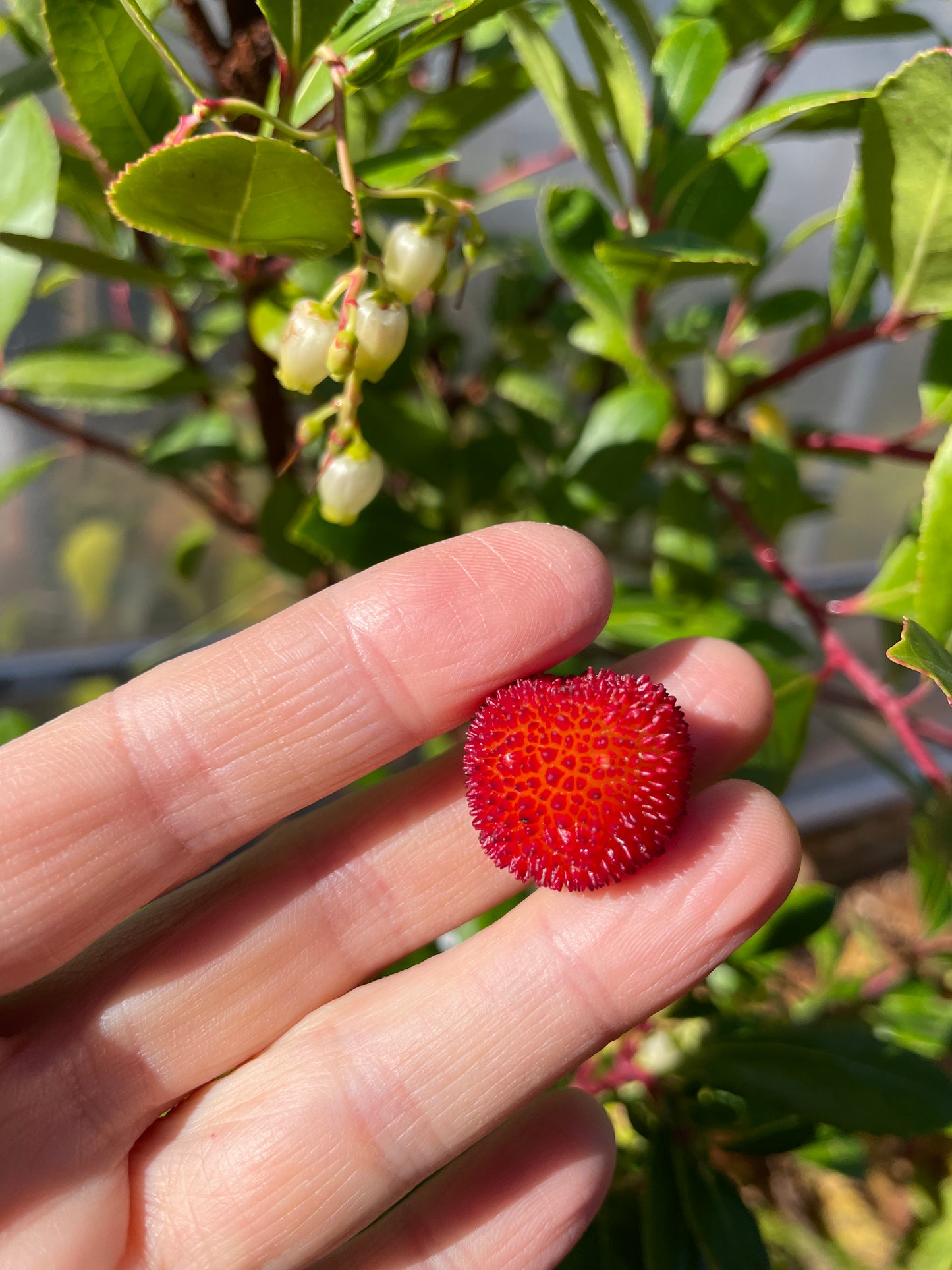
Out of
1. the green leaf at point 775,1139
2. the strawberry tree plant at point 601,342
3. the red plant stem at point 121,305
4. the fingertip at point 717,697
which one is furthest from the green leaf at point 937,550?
the red plant stem at point 121,305

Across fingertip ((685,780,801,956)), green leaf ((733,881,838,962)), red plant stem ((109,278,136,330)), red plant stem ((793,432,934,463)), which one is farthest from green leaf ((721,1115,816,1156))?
red plant stem ((109,278,136,330))

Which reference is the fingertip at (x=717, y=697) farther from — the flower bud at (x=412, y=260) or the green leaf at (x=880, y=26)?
the green leaf at (x=880, y=26)

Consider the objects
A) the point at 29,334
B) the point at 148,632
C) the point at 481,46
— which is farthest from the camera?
the point at 148,632

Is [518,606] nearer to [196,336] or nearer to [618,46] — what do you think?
[618,46]

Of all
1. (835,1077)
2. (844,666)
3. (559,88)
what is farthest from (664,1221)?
(559,88)

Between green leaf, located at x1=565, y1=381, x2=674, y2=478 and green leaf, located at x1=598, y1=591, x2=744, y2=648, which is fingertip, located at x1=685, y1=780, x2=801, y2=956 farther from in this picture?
green leaf, located at x1=565, y1=381, x2=674, y2=478

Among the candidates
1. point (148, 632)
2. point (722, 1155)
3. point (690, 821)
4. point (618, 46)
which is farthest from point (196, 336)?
point (722, 1155)

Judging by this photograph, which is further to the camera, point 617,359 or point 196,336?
point 196,336
